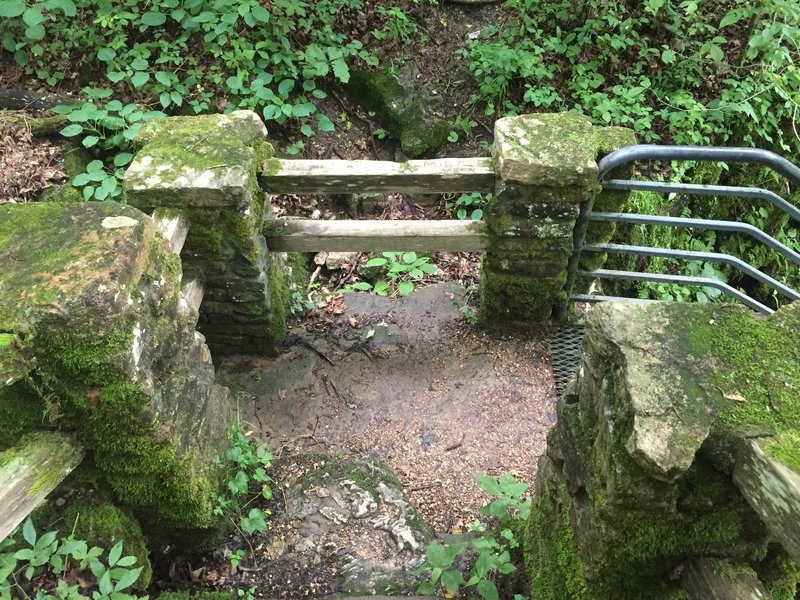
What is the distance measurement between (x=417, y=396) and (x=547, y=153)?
176 cm

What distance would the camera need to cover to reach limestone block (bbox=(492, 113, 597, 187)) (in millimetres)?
3152

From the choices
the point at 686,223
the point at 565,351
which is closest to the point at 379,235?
the point at 565,351

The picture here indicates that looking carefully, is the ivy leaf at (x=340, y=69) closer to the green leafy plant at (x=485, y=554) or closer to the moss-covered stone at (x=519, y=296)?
the moss-covered stone at (x=519, y=296)

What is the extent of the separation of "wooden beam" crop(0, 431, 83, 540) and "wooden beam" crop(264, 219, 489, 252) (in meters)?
1.90

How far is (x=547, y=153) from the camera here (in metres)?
3.19

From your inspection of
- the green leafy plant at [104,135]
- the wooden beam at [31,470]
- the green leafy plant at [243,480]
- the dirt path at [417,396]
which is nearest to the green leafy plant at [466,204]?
the dirt path at [417,396]

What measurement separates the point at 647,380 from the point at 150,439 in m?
1.80

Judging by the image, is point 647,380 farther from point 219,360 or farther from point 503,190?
point 219,360

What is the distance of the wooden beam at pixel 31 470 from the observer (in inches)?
67.1

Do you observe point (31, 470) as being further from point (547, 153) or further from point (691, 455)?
point (547, 153)

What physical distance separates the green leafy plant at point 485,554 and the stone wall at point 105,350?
1.08 m

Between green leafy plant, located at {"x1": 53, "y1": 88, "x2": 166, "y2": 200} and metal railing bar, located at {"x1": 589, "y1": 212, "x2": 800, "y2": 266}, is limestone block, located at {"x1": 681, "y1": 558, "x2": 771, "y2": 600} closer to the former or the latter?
metal railing bar, located at {"x1": 589, "y1": 212, "x2": 800, "y2": 266}

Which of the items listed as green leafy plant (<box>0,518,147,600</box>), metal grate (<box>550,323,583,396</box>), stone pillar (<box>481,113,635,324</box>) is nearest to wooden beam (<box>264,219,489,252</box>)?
stone pillar (<box>481,113,635,324</box>)

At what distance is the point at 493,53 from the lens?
5.77 metres
